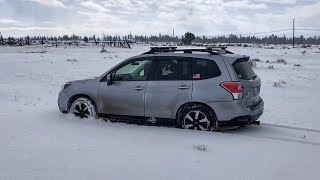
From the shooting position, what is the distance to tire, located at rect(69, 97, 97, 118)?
8.85m

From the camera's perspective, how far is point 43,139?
668cm

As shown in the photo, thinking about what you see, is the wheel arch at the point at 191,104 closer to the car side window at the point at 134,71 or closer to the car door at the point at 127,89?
the car door at the point at 127,89

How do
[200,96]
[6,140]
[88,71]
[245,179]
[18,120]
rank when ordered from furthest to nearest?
1. [88,71]
2. [18,120]
3. [200,96]
4. [6,140]
5. [245,179]

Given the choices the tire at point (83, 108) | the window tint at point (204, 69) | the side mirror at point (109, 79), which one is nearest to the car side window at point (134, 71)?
the side mirror at point (109, 79)

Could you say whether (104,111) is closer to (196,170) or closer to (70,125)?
(70,125)

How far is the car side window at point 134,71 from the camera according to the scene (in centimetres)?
856

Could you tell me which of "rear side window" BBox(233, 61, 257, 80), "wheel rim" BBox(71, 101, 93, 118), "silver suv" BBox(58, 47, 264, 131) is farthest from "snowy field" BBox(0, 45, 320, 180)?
"rear side window" BBox(233, 61, 257, 80)

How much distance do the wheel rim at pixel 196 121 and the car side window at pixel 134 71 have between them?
4.21ft

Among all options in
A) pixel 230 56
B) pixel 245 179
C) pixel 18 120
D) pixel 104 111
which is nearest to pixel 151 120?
pixel 104 111

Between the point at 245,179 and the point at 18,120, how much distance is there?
17.1ft

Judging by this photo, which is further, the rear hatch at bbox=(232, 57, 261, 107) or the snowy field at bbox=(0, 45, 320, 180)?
the rear hatch at bbox=(232, 57, 261, 107)

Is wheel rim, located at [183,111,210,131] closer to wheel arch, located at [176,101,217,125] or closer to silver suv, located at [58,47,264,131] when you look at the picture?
silver suv, located at [58,47,264,131]

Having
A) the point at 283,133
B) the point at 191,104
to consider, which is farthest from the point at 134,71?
the point at 283,133

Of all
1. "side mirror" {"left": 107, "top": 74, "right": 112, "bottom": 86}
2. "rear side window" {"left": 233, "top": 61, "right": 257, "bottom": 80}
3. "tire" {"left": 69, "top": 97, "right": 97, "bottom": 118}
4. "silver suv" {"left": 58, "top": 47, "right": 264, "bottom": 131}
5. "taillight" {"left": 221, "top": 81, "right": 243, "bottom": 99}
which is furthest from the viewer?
"tire" {"left": 69, "top": 97, "right": 97, "bottom": 118}
